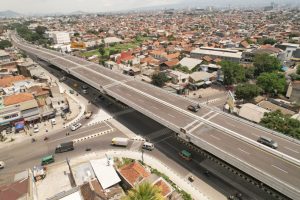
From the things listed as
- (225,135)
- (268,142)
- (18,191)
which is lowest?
(18,191)

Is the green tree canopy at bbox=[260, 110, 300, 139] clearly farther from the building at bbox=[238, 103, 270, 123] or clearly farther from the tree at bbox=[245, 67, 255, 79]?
the tree at bbox=[245, 67, 255, 79]

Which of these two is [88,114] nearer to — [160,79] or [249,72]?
[160,79]

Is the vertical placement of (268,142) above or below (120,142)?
above

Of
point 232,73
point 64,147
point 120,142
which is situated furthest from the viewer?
point 232,73

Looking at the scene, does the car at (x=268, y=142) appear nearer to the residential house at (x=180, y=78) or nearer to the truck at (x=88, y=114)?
the truck at (x=88, y=114)

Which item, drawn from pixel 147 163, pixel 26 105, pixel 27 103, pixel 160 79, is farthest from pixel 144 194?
pixel 160 79

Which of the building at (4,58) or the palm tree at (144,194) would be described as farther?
the building at (4,58)

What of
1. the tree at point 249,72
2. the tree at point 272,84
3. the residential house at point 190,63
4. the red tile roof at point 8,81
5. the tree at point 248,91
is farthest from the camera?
the residential house at point 190,63

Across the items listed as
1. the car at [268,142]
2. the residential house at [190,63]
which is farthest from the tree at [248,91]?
the residential house at [190,63]
